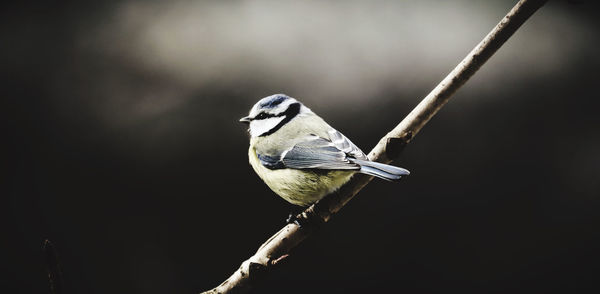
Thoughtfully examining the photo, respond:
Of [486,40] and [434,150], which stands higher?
[486,40]

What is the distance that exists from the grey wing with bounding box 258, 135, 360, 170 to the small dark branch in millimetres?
431

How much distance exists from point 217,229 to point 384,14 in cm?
83

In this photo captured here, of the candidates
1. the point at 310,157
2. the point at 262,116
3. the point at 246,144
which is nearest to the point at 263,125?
the point at 262,116

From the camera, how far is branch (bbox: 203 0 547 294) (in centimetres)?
59

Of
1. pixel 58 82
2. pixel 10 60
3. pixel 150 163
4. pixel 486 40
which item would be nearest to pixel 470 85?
pixel 486 40

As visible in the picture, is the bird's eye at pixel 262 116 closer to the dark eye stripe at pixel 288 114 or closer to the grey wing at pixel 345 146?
the dark eye stripe at pixel 288 114

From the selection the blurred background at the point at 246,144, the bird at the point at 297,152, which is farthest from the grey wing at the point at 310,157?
the blurred background at the point at 246,144

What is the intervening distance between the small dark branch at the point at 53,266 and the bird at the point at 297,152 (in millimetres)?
400

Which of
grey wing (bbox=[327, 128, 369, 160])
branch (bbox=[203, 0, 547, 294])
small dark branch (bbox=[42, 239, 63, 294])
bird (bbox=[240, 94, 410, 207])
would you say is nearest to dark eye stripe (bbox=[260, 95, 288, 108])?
bird (bbox=[240, 94, 410, 207])

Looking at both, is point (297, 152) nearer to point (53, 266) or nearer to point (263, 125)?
point (263, 125)

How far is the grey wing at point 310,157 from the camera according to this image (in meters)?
0.77

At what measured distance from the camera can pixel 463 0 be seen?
1339 mm

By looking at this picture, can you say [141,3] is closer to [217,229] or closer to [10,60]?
[10,60]

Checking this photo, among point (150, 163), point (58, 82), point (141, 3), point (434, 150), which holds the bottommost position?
point (434, 150)
